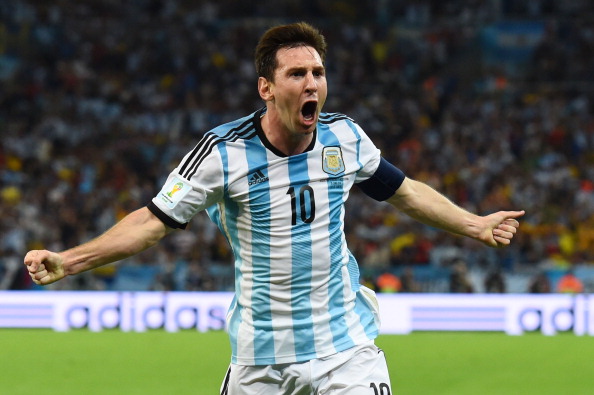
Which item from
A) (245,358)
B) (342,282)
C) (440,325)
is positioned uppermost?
(342,282)

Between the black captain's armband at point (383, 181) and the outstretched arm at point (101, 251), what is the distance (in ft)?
3.19

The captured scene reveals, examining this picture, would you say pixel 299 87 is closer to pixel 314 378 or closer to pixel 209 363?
pixel 314 378

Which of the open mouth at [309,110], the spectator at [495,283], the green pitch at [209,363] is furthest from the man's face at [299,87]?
the spectator at [495,283]

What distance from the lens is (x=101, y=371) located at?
9.55 meters

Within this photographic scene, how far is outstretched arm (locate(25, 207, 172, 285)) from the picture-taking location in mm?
3586

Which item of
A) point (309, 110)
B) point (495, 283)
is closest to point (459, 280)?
point (495, 283)

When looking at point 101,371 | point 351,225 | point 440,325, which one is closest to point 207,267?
point 351,225

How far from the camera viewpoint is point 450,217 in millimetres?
4535

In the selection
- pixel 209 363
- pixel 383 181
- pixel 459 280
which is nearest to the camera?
pixel 383 181

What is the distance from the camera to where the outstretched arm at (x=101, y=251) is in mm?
3586

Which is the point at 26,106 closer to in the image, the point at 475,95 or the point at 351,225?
the point at 351,225

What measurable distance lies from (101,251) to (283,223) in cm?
74

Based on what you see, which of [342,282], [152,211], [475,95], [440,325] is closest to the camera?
[152,211]

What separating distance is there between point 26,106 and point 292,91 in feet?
54.7
